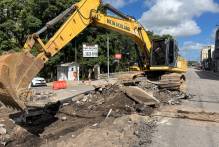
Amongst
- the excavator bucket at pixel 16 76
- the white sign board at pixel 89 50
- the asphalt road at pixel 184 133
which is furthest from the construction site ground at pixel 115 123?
the white sign board at pixel 89 50

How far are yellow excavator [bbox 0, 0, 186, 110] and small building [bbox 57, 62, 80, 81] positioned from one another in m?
29.7

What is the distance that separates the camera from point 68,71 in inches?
2089

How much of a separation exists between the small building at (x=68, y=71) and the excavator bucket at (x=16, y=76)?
41.6 m

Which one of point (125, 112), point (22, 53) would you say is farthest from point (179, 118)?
point (22, 53)

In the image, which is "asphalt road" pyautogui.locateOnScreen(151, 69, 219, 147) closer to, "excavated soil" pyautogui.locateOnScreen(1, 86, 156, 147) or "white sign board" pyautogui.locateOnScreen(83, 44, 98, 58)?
"excavated soil" pyautogui.locateOnScreen(1, 86, 156, 147)

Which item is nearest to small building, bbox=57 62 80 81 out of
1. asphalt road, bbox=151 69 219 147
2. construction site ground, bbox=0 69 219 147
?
construction site ground, bbox=0 69 219 147

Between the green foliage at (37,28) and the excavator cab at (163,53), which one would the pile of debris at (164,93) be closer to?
the excavator cab at (163,53)

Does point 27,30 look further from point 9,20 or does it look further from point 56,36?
point 56,36

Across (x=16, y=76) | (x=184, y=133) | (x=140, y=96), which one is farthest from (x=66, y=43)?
(x=184, y=133)

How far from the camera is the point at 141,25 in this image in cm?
2072

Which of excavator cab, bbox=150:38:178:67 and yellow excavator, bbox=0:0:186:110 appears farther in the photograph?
excavator cab, bbox=150:38:178:67

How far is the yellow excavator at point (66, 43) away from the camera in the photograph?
10.5m

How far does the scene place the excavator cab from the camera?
21828mm

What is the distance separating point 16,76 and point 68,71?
42507 millimetres
